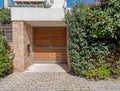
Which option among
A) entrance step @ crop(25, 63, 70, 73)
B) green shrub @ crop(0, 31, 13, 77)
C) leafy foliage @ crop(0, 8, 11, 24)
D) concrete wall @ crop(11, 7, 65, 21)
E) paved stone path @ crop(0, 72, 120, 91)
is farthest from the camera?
entrance step @ crop(25, 63, 70, 73)

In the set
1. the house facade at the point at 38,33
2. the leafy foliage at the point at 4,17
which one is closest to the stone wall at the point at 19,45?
the house facade at the point at 38,33

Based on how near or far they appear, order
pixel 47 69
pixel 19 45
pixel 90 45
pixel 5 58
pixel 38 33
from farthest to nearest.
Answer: pixel 38 33, pixel 47 69, pixel 19 45, pixel 5 58, pixel 90 45

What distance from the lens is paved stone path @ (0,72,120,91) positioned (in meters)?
6.46

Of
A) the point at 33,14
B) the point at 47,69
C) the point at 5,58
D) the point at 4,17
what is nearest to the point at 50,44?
the point at 47,69

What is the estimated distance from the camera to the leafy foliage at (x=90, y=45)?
7452 mm

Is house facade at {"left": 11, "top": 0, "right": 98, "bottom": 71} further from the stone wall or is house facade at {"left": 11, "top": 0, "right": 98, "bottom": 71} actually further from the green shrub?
the green shrub

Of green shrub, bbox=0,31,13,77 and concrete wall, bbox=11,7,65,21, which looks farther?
concrete wall, bbox=11,7,65,21

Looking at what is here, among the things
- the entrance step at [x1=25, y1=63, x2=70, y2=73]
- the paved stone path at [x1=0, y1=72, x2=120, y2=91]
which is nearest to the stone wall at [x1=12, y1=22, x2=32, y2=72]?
the entrance step at [x1=25, y1=63, x2=70, y2=73]

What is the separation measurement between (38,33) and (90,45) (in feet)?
16.3

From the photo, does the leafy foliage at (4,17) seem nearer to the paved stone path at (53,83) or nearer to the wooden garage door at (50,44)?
the wooden garage door at (50,44)

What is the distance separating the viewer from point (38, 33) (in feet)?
38.5

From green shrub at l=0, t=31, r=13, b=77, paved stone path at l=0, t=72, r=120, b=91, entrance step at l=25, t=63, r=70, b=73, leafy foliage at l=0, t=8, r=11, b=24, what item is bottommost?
entrance step at l=25, t=63, r=70, b=73

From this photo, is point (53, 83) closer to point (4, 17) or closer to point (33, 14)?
point (33, 14)

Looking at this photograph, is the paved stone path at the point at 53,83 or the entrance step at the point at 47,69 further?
the entrance step at the point at 47,69
